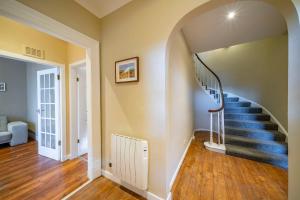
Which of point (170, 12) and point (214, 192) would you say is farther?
point (214, 192)

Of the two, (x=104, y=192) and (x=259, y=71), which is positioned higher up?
(x=259, y=71)

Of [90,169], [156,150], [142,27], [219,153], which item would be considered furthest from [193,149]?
[142,27]

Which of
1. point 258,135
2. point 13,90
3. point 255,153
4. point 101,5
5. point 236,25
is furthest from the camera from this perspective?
point 13,90

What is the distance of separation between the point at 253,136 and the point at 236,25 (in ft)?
8.30

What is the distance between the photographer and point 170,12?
1353 millimetres

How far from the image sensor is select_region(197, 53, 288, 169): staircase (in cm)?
247

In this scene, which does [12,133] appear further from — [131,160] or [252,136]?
[252,136]

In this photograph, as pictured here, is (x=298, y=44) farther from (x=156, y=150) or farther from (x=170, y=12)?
(x=156, y=150)

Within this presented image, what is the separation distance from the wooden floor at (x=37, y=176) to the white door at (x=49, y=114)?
0.70 ft

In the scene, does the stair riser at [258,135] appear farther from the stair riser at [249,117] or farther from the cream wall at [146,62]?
the cream wall at [146,62]

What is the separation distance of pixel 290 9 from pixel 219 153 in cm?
268

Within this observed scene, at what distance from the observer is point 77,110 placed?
272 centimetres

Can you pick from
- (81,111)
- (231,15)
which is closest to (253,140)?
(231,15)

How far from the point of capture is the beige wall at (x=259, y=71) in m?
2.93
